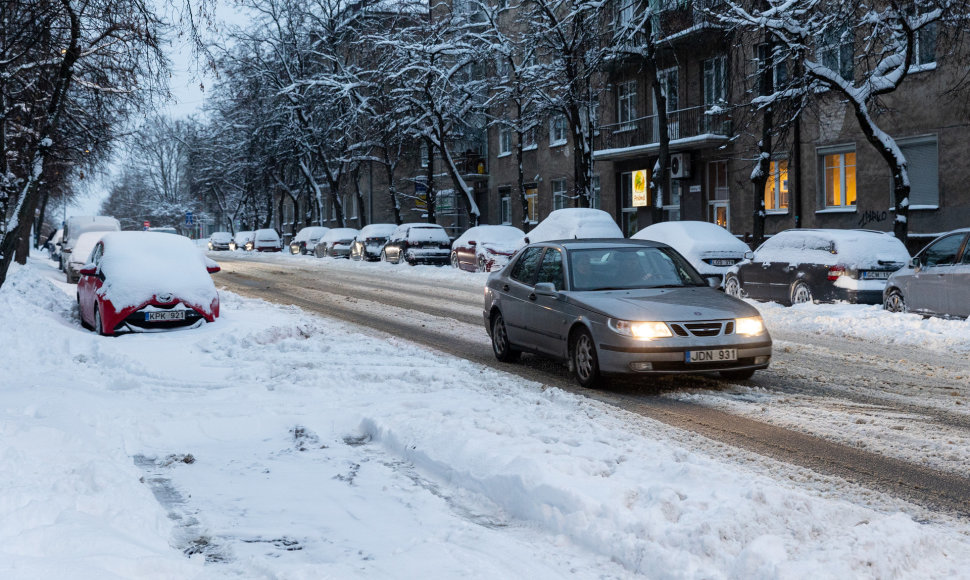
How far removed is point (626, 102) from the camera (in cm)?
3538

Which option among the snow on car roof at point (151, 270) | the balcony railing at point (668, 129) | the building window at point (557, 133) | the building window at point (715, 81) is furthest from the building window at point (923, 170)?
the building window at point (557, 133)

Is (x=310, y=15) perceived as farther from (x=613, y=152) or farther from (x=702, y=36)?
(x=702, y=36)

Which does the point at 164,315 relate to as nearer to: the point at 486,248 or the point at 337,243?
the point at 486,248

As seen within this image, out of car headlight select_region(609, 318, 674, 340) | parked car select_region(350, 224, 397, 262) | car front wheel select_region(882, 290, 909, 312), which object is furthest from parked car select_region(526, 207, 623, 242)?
car headlight select_region(609, 318, 674, 340)

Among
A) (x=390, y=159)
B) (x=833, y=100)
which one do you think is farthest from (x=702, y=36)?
(x=390, y=159)

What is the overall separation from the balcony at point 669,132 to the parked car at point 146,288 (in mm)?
17853

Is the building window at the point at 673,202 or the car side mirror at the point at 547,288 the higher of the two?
the building window at the point at 673,202

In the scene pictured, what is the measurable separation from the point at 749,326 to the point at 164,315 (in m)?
8.36

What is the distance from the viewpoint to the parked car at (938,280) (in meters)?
13.2

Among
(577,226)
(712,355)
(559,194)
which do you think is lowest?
(712,355)

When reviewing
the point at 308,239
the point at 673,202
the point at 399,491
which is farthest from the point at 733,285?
the point at 308,239

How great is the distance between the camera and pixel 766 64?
22.2 meters

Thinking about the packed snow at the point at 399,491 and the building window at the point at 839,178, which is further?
the building window at the point at 839,178

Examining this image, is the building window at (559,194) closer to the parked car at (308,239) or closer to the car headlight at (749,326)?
the parked car at (308,239)
